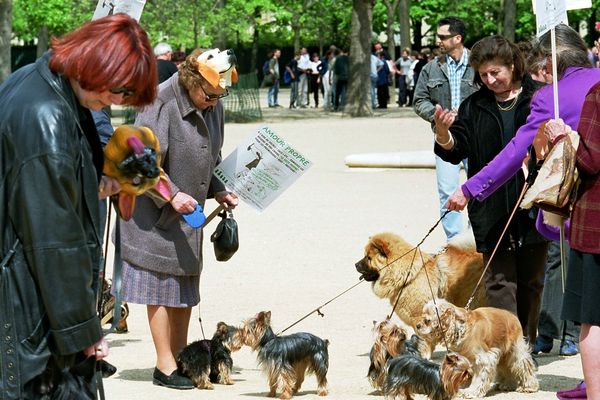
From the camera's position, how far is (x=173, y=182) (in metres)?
7.23

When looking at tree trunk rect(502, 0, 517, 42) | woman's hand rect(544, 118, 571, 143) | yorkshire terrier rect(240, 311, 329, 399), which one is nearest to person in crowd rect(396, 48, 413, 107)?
tree trunk rect(502, 0, 517, 42)

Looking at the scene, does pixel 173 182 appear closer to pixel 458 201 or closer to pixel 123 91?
pixel 458 201

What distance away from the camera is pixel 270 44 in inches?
3054

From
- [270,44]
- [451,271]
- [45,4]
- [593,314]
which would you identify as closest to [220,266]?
[451,271]

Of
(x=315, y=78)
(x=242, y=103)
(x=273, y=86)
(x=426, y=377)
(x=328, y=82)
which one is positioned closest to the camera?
(x=426, y=377)

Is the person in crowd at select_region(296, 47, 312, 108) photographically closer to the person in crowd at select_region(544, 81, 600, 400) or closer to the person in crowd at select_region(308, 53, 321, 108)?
the person in crowd at select_region(308, 53, 321, 108)

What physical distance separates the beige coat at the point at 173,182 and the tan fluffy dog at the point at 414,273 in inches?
62.5

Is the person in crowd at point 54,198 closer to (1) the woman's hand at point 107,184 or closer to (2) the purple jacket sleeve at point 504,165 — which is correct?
(1) the woman's hand at point 107,184

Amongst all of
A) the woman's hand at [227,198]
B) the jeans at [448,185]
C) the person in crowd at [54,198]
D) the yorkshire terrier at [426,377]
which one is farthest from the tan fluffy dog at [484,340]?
the jeans at [448,185]

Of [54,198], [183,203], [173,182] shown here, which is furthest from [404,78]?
[54,198]

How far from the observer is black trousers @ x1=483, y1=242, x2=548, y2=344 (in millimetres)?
7730

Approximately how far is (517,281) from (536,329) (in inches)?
17.6

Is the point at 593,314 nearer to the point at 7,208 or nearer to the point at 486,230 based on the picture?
the point at 486,230

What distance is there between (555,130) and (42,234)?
120 inches
